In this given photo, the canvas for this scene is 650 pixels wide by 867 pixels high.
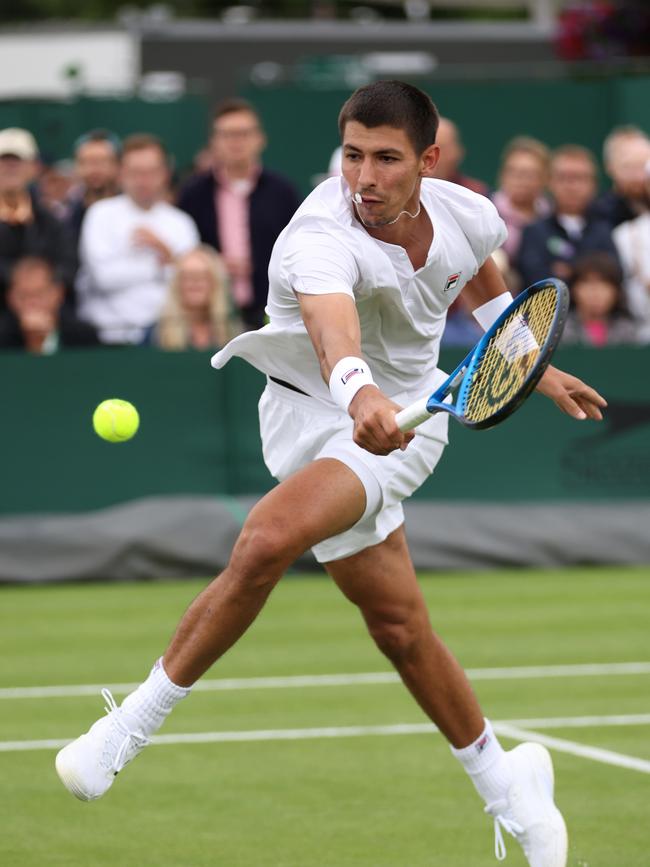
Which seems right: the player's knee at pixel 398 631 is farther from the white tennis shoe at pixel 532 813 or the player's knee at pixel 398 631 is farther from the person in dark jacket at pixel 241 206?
the person in dark jacket at pixel 241 206

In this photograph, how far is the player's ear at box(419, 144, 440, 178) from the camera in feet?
16.9

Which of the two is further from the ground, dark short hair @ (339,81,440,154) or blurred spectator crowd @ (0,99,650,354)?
dark short hair @ (339,81,440,154)

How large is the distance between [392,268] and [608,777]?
93.5 inches

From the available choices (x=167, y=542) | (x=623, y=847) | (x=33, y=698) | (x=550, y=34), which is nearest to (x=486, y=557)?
(x=167, y=542)

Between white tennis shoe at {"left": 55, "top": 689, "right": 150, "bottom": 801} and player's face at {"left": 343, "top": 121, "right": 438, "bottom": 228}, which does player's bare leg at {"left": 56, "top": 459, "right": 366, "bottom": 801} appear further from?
player's face at {"left": 343, "top": 121, "right": 438, "bottom": 228}

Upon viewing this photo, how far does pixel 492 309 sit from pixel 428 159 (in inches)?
27.9

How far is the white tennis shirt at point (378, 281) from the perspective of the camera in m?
4.99

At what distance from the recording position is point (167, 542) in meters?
11.3

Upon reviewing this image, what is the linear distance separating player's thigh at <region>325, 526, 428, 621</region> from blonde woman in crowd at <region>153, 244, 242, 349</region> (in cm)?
623

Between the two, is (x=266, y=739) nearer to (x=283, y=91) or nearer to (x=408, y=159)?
(x=408, y=159)

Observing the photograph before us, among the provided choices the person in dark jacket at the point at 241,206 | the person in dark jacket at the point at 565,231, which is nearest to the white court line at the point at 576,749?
the person in dark jacket at the point at 241,206

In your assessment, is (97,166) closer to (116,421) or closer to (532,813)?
(116,421)

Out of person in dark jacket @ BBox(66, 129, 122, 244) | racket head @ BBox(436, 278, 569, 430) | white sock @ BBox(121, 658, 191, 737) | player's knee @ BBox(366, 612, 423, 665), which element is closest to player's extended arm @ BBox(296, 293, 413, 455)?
racket head @ BBox(436, 278, 569, 430)

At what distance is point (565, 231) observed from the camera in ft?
40.8
